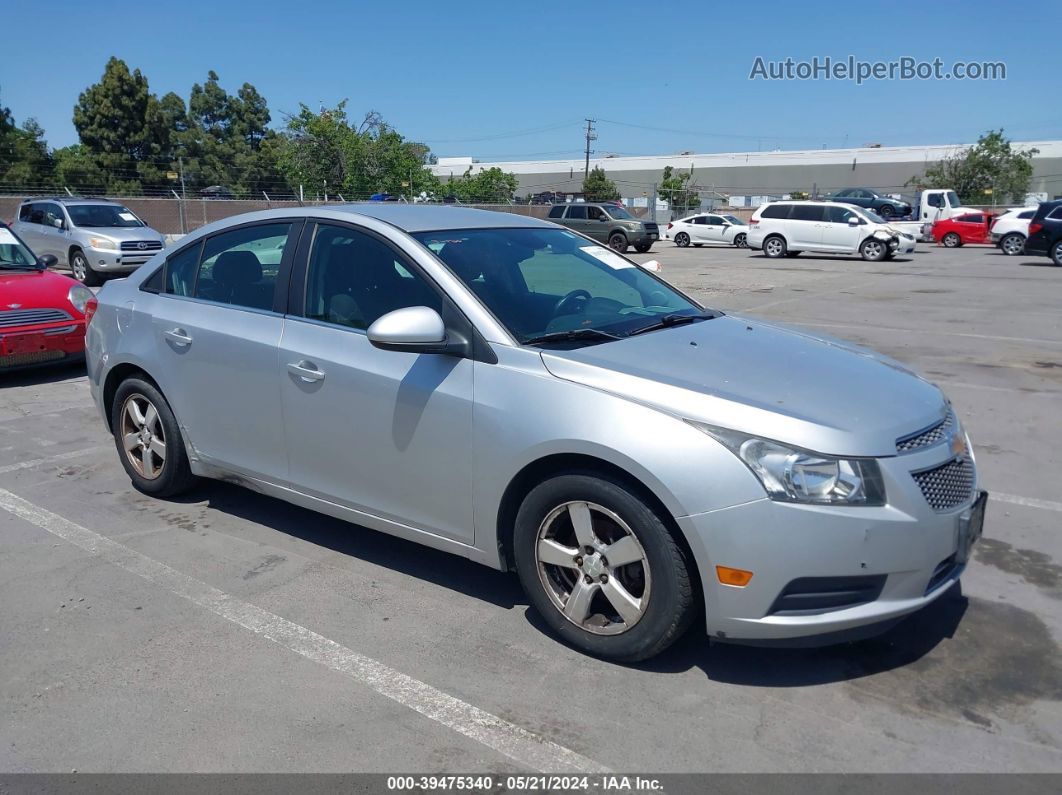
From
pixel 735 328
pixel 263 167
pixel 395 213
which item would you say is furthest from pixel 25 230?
pixel 263 167

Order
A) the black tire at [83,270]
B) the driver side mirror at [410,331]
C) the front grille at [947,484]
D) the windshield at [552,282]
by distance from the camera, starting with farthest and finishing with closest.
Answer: the black tire at [83,270] → the windshield at [552,282] → the driver side mirror at [410,331] → the front grille at [947,484]

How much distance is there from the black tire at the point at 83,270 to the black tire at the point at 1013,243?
27676mm

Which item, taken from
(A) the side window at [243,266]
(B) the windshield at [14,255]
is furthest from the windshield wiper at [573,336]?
(B) the windshield at [14,255]

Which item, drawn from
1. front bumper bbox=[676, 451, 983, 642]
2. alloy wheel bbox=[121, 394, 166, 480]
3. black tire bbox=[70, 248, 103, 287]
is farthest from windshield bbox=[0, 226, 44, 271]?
black tire bbox=[70, 248, 103, 287]

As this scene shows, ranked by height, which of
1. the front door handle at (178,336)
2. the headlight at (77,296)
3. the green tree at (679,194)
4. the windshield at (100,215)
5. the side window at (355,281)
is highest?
the green tree at (679,194)

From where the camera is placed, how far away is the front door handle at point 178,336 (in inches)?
188

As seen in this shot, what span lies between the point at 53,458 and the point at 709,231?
3074 centimetres

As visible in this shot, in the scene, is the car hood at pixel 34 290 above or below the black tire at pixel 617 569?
above

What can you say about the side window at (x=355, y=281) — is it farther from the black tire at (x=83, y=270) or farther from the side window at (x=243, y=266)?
the black tire at (x=83, y=270)

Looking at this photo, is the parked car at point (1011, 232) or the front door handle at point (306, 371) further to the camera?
the parked car at point (1011, 232)

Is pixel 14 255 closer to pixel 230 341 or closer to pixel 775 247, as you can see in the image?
pixel 230 341

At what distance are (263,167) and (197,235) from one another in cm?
6306

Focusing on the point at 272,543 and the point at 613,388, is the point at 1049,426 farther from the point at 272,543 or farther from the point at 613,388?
the point at 272,543

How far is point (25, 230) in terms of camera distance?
1889 cm
